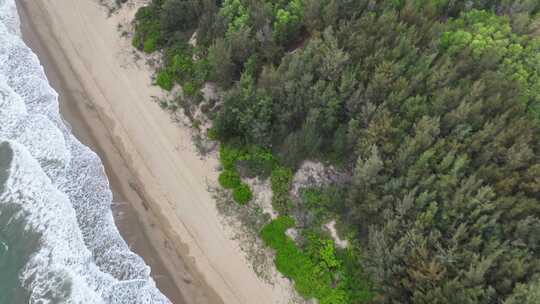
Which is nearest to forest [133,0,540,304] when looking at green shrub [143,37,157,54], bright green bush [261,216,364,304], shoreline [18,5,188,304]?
bright green bush [261,216,364,304]

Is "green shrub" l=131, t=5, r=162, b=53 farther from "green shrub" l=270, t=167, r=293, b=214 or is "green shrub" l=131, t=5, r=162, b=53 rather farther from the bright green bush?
the bright green bush

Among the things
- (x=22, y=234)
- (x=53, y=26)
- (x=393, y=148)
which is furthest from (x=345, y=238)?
(x=53, y=26)

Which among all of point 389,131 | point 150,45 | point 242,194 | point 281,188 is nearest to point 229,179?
point 242,194

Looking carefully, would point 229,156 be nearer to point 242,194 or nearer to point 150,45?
point 242,194

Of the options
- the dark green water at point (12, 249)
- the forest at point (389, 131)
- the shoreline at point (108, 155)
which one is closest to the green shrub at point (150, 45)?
the forest at point (389, 131)

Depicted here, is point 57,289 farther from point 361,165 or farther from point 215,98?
point 361,165

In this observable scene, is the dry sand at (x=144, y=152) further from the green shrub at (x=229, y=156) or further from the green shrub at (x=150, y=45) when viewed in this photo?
the green shrub at (x=150, y=45)
